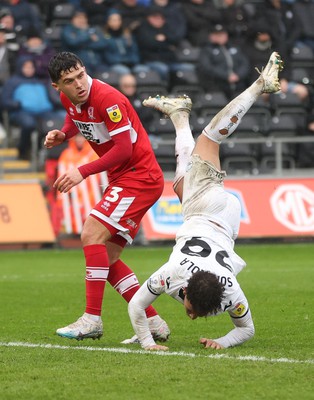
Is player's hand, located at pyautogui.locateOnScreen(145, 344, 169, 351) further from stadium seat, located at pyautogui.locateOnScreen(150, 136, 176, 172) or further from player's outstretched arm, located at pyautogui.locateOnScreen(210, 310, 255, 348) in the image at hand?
stadium seat, located at pyautogui.locateOnScreen(150, 136, 176, 172)

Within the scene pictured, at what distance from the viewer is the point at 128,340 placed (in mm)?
8859

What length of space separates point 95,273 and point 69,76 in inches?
63.6

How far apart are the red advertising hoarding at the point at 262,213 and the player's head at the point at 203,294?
461 inches

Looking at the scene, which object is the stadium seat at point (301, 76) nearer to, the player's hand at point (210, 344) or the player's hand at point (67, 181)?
the player's hand at point (67, 181)

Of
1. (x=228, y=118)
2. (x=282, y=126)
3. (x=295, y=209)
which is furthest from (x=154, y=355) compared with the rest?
(x=282, y=126)

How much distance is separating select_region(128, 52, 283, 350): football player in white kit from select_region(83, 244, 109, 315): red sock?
2.12 ft

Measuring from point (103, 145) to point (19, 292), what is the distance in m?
4.54

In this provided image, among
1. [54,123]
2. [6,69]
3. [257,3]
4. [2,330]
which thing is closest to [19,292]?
[2,330]

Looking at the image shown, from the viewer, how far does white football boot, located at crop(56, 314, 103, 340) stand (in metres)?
8.63

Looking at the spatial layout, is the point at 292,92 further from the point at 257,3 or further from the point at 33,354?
the point at 33,354

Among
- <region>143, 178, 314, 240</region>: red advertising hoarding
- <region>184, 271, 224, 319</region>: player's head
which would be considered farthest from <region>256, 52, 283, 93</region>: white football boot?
<region>143, 178, 314, 240</region>: red advertising hoarding

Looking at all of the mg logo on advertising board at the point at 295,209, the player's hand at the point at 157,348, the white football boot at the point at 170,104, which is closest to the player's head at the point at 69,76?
the white football boot at the point at 170,104

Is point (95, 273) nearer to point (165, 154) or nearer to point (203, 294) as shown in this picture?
point (203, 294)

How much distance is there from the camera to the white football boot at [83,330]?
863 centimetres
